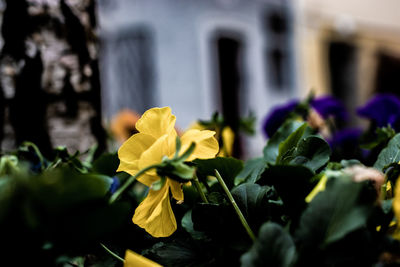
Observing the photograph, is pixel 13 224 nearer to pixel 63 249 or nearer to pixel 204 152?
pixel 63 249

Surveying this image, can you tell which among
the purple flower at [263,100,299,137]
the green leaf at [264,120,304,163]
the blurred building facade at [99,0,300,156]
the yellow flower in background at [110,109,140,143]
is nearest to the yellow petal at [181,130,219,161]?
the green leaf at [264,120,304,163]

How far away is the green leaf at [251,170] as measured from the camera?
14.9 inches

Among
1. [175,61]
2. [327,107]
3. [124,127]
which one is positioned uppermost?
[327,107]

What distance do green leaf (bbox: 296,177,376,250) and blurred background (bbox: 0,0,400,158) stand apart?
0.47m

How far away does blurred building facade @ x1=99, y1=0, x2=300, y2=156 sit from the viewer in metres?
5.42

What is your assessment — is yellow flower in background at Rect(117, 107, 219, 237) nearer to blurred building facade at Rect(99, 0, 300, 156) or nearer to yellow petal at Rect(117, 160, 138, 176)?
yellow petal at Rect(117, 160, 138, 176)

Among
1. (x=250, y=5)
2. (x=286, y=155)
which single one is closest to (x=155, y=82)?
(x=250, y=5)

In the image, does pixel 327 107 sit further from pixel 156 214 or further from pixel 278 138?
pixel 156 214

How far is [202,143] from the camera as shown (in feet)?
1.08

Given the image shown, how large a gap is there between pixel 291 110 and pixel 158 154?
478 mm

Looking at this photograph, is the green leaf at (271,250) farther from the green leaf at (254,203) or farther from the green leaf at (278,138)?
the green leaf at (278,138)

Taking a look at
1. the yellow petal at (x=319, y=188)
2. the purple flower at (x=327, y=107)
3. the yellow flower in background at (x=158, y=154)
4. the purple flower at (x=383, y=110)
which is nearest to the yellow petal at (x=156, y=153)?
the yellow flower in background at (x=158, y=154)

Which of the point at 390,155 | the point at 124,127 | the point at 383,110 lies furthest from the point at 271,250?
the point at 124,127

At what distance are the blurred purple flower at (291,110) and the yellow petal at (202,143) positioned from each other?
0.39 meters
